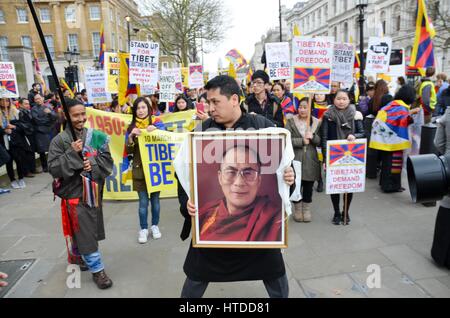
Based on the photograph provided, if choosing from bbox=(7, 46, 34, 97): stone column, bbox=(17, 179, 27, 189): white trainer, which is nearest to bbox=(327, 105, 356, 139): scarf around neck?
bbox=(17, 179, 27, 189): white trainer

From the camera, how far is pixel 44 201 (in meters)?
6.56

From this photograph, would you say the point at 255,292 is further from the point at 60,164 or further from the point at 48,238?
the point at 48,238

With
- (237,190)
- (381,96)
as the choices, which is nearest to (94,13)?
(381,96)

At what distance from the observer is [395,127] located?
241 inches

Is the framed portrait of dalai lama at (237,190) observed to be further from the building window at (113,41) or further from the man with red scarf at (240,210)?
the building window at (113,41)

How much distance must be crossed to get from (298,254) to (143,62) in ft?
15.4

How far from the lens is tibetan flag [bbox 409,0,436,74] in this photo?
5.90 metres

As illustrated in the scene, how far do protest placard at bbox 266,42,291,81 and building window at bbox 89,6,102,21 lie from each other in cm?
4556

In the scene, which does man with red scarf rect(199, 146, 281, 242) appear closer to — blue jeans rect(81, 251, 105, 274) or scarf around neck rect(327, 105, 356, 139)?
blue jeans rect(81, 251, 105, 274)

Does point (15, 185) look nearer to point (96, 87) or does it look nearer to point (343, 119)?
point (96, 87)

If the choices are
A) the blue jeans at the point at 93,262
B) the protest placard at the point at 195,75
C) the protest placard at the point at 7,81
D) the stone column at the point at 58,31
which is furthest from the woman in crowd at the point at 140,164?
the stone column at the point at 58,31

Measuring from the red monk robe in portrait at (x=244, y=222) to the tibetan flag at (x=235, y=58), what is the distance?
13.2m

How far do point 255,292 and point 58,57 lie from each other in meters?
51.0

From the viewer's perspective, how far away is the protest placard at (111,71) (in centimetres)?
770
